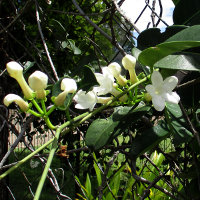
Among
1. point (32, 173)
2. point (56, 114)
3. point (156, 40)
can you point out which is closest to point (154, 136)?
point (156, 40)

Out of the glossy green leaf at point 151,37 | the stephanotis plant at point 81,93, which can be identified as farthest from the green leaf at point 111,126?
the glossy green leaf at point 151,37

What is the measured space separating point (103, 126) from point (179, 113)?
0.55 feet

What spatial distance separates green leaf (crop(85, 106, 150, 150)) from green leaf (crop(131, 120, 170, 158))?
59mm

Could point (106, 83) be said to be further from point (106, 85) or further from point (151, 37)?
point (151, 37)

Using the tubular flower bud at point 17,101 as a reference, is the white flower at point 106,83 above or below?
below

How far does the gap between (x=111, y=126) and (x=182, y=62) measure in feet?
0.58

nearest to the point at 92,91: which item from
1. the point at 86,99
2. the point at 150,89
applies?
the point at 86,99

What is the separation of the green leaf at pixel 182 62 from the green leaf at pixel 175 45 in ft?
0.07

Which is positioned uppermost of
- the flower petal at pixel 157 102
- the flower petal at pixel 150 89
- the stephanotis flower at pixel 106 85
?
the stephanotis flower at pixel 106 85

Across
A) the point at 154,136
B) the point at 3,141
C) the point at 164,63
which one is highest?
the point at 3,141

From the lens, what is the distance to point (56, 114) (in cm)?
186

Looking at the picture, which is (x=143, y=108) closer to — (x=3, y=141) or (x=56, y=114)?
(x=56, y=114)

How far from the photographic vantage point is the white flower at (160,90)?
463 mm

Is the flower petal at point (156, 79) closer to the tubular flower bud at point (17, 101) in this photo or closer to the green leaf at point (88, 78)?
Result: the green leaf at point (88, 78)
